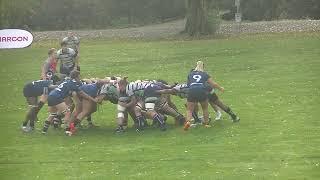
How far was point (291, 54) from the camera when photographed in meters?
7.30

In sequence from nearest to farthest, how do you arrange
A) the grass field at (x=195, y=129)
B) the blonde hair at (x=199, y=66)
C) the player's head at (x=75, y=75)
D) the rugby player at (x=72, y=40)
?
the grass field at (x=195, y=129) → the rugby player at (x=72, y=40) → the blonde hair at (x=199, y=66) → the player's head at (x=75, y=75)

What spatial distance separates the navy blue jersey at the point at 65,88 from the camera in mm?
8812

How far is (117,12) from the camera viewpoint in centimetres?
703

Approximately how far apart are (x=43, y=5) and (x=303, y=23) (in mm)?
2469

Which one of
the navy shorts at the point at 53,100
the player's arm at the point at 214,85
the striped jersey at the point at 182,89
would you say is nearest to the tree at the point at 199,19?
the player's arm at the point at 214,85

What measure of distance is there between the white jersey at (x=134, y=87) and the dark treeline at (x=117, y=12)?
5.71 ft

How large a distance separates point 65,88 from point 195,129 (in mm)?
1644

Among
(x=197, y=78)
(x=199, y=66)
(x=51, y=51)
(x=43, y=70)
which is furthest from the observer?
(x=197, y=78)

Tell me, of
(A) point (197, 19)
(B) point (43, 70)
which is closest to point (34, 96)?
(B) point (43, 70)

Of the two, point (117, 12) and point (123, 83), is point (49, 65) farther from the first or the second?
point (117, 12)

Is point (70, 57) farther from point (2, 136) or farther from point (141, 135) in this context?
point (2, 136)

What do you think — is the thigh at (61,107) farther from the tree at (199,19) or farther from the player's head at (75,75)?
the tree at (199,19)

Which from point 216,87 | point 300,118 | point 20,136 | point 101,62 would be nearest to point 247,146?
point 300,118

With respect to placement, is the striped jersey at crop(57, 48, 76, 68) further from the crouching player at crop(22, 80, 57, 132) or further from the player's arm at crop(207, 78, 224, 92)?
the player's arm at crop(207, 78, 224, 92)
